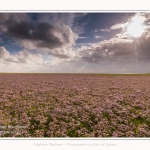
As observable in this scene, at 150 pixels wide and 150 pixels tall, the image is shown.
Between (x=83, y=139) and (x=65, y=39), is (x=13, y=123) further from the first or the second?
(x=65, y=39)

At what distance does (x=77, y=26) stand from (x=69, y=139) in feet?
24.8

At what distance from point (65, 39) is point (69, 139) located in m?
7.31

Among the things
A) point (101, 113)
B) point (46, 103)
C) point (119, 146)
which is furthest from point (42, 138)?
point (46, 103)

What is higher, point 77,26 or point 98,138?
point 77,26

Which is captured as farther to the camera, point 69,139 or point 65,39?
point 65,39

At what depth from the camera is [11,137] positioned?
7.10 meters

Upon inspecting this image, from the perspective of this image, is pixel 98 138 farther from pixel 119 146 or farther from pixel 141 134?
pixel 141 134

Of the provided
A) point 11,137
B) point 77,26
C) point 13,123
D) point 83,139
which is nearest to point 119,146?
point 83,139

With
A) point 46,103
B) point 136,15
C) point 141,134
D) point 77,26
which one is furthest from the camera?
point 46,103

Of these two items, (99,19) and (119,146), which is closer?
(119,146)

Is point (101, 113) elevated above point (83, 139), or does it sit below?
above

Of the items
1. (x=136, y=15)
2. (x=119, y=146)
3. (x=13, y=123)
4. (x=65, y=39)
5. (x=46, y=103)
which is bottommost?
(x=119, y=146)

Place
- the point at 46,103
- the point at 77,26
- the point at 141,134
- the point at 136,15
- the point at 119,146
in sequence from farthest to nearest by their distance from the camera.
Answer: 1. the point at 46,103
2. the point at 77,26
3. the point at 136,15
4. the point at 141,134
5. the point at 119,146

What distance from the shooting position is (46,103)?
12594mm
